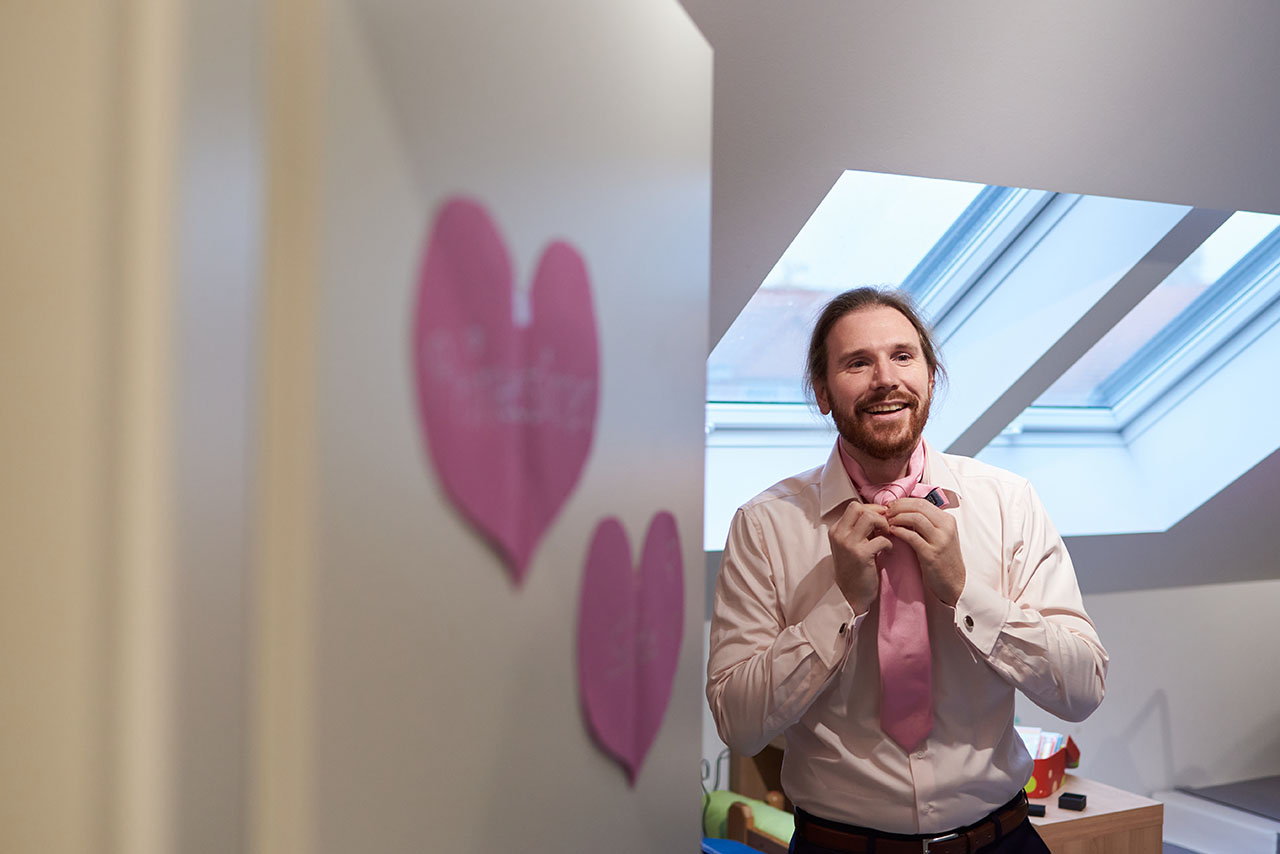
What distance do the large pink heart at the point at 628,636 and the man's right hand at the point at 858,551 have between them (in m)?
0.51

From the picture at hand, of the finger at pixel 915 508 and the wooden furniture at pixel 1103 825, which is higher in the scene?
the finger at pixel 915 508

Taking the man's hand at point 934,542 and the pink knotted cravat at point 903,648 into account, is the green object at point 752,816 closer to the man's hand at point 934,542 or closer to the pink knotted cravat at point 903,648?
the pink knotted cravat at point 903,648

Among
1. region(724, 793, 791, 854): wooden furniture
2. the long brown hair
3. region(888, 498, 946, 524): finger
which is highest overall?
the long brown hair

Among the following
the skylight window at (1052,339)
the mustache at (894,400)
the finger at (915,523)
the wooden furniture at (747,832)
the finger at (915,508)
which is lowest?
the wooden furniture at (747,832)

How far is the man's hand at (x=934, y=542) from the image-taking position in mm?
1569

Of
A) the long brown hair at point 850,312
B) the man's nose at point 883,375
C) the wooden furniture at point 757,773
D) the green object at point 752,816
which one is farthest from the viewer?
the wooden furniture at point 757,773

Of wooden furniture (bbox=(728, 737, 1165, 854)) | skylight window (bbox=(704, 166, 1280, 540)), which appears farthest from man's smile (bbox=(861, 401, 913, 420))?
skylight window (bbox=(704, 166, 1280, 540))

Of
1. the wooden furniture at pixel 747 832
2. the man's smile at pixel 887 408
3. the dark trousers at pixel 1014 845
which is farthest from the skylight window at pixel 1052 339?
the dark trousers at pixel 1014 845

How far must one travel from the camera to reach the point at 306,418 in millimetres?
542

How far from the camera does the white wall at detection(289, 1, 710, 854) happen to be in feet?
1.86

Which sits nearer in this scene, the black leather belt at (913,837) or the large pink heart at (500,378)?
the large pink heart at (500,378)

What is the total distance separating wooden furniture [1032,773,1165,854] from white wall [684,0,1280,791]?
1.55 meters

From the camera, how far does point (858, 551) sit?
1.55 metres

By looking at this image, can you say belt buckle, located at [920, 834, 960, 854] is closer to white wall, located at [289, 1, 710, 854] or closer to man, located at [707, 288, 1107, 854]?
man, located at [707, 288, 1107, 854]
